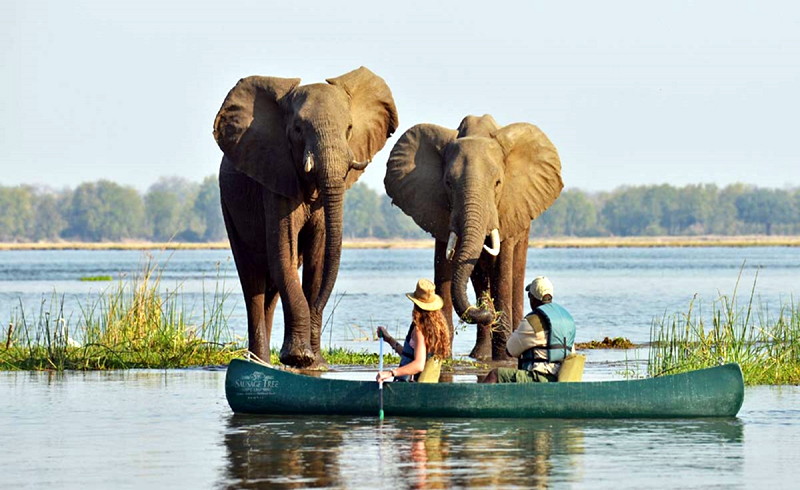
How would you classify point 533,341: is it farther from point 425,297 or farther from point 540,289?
point 425,297

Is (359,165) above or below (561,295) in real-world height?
above

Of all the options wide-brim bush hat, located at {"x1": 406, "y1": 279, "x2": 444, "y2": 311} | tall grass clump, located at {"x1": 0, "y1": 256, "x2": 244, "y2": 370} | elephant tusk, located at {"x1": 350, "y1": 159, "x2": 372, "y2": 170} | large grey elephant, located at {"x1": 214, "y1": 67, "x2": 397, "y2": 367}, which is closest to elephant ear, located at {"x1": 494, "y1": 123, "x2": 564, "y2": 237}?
large grey elephant, located at {"x1": 214, "y1": 67, "x2": 397, "y2": 367}

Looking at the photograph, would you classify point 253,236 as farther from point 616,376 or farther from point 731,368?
point 731,368

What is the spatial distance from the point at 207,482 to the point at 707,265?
7584 cm

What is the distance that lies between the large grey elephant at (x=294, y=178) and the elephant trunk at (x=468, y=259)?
157 cm

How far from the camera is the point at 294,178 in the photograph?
21.3m

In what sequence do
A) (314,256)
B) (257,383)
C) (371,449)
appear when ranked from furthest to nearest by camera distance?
(314,256) → (257,383) → (371,449)

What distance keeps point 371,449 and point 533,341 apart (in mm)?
2350

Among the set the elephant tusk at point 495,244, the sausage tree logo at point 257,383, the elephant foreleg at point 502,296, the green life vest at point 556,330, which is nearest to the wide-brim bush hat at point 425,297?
the green life vest at point 556,330

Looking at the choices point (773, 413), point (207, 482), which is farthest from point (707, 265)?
point (207, 482)

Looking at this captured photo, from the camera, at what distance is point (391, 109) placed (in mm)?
22578

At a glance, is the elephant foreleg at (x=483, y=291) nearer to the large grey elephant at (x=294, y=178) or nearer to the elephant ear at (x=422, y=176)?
the elephant ear at (x=422, y=176)

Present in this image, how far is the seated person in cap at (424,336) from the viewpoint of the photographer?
634 inches

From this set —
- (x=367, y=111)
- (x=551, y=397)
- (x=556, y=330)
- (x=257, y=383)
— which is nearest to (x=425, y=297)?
(x=556, y=330)
